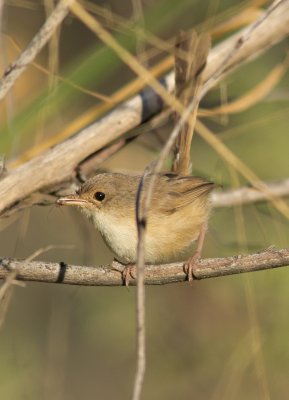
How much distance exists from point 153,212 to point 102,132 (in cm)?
52

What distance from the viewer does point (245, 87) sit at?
12.8 feet

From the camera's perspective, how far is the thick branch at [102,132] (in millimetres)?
2650

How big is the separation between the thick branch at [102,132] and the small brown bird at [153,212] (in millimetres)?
199

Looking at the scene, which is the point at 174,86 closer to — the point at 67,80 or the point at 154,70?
the point at 154,70

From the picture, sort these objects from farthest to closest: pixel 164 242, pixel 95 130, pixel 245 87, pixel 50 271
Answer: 1. pixel 245 87
2. pixel 164 242
3. pixel 95 130
4. pixel 50 271

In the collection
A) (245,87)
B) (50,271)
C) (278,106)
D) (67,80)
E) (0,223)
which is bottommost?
(50,271)

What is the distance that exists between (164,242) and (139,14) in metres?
1.01

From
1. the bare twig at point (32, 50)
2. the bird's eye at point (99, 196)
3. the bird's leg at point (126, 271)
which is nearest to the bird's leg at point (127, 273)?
the bird's leg at point (126, 271)

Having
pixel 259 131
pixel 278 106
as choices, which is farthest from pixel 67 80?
pixel 259 131

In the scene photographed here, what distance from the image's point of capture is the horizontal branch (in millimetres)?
2180

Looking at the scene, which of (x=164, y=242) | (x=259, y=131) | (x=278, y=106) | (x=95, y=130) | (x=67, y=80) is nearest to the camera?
(x=67, y=80)

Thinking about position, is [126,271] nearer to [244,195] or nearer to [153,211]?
A: [153,211]

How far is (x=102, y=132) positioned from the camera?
2.87 metres

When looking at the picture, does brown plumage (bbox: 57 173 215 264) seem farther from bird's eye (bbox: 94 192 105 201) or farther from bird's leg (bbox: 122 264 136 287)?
bird's leg (bbox: 122 264 136 287)
